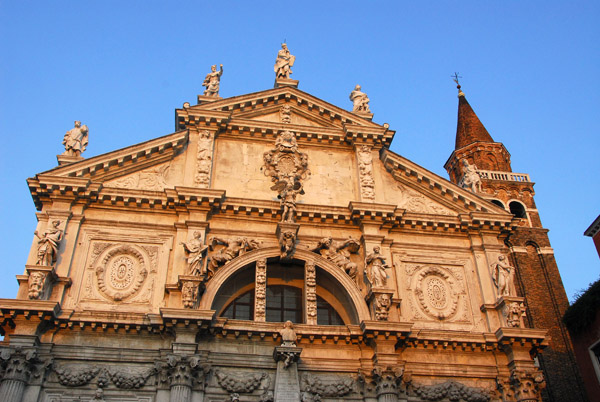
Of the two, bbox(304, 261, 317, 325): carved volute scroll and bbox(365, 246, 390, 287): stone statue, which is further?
bbox(365, 246, 390, 287): stone statue

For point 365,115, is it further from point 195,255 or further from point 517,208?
point 517,208

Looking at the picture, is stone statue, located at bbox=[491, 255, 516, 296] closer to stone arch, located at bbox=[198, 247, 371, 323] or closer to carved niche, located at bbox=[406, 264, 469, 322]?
carved niche, located at bbox=[406, 264, 469, 322]

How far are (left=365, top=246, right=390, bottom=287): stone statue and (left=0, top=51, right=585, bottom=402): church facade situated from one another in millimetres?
A: 81

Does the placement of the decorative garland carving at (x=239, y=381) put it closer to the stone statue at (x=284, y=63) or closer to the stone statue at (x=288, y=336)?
the stone statue at (x=288, y=336)

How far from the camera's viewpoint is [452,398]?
16516 millimetres

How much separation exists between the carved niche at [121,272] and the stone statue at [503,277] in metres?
10.4

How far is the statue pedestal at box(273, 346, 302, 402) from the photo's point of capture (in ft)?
51.2

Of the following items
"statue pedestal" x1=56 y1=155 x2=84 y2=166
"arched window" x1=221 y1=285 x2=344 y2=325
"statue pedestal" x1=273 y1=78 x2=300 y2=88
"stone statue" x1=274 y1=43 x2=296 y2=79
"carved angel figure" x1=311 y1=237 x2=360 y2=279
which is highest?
"stone statue" x1=274 y1=43 x2=296 y2=79

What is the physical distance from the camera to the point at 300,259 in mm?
18328

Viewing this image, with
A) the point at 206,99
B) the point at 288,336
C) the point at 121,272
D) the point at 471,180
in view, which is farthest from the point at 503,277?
the point at 206,99

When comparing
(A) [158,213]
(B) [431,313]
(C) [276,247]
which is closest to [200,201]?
(A) [158,213]

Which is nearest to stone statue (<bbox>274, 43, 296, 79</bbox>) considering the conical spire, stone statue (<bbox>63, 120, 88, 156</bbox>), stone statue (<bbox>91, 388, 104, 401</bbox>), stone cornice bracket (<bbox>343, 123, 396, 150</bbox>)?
stone cornice bracket (<bbox>343, 123, 396, 150</bbox>)

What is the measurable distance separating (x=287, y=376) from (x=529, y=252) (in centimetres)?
1956

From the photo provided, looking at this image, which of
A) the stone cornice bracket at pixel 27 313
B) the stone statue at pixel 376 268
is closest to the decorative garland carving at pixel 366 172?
the stone statue at pixel 376 268
